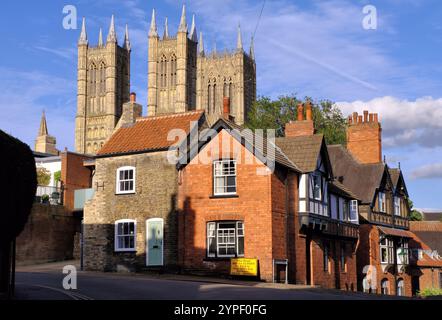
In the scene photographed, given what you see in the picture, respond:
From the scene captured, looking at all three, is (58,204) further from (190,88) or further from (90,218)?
(190,88)

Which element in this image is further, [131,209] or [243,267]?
[131,209]

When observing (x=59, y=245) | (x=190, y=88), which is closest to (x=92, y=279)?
(x=59, y=245)

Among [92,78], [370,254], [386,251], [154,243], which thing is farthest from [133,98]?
[92,78]

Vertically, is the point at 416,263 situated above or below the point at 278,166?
below

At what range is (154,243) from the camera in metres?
32.8

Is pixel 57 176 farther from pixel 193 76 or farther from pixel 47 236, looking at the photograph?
pixel 193 76

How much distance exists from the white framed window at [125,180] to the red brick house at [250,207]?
2942 millimetres

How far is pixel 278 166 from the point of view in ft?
104

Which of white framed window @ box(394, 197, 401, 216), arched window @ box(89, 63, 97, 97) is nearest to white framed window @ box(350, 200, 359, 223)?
white framed window @ box(394, 197, 401, 216)

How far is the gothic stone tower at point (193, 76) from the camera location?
144m

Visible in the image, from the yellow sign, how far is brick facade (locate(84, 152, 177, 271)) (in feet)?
11.0

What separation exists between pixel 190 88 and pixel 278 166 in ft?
Answer: 384

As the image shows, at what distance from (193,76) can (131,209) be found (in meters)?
117
